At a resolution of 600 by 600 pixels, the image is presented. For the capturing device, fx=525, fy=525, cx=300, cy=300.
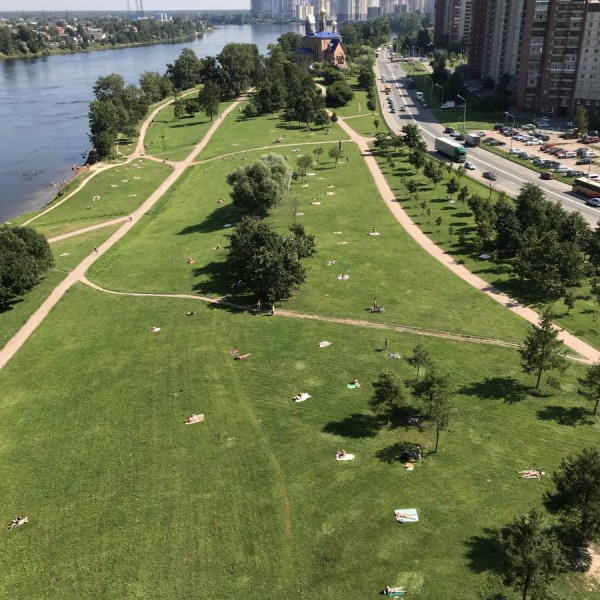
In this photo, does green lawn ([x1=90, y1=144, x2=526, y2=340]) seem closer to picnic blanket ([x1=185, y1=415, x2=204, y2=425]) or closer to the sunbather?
the sunbather

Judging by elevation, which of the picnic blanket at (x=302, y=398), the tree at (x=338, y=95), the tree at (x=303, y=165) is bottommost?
the picnic blanket at (x=302, y=398)

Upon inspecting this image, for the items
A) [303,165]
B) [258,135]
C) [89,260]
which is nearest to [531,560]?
[89,260]

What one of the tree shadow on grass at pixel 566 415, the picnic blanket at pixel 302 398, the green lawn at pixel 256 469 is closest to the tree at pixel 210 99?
the green lawn at pixel 256 469

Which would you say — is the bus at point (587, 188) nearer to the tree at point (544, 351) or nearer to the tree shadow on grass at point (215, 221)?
the tree at point (544, 351)

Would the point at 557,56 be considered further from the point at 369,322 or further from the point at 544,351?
the point at 544,351

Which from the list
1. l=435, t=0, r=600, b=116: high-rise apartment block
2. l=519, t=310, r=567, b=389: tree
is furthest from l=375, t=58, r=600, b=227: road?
l=519, t=310, r=567, b=389: tree

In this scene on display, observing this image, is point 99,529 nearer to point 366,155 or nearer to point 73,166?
point 366,155

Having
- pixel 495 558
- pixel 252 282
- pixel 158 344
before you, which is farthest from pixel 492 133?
pixel 495 558
